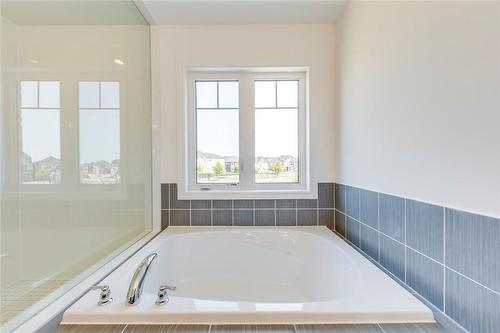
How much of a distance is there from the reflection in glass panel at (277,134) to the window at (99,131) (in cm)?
110

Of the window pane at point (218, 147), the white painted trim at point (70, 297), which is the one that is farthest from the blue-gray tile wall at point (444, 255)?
the white painted trim at point (70, 297)

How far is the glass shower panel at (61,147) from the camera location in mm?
1163

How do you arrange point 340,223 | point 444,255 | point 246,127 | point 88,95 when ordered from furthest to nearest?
point 246,127 → point 340,223 → point 88,95 → point 444,255

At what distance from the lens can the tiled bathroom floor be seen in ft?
2.91

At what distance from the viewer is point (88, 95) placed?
59.4 inches

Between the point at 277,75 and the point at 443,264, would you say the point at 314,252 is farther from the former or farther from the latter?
the point at 277,75

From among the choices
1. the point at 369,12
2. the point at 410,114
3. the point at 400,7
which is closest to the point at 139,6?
the point at 369,12

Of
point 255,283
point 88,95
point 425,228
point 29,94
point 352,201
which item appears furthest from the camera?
point 255,283

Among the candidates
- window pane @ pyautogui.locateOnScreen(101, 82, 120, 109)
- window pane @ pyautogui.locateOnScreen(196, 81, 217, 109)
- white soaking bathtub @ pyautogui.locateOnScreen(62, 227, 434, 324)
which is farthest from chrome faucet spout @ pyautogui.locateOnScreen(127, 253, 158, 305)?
window pane @ pyautogui.locateOnScreen(196, 81, 217, 109)

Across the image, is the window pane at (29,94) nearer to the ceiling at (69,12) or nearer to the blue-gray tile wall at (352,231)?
the ceiling at (69,12)

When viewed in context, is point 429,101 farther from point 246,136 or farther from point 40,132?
point 40,132

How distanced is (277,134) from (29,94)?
5.45ft

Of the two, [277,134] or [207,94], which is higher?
[207,94]

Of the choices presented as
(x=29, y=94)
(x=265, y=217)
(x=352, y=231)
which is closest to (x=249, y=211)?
(x=265, y=217)
